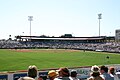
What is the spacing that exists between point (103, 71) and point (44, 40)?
381ft

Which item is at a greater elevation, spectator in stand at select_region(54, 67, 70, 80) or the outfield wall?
spectator in stand at select_region(54, 67, 70, 80)

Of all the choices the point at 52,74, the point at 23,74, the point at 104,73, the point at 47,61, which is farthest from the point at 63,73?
the point at 47,61

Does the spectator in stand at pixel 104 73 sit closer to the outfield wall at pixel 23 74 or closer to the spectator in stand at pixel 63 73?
the spectator in stand at pixel 63 73

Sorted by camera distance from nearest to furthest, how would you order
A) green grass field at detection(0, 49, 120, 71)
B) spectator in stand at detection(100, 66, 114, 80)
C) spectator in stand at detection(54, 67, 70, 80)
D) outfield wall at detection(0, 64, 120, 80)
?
spectator in stand at detection(54, 67, 70, 80)
spectator in stand at detection(100, 66, 114, 80)
outfield wall at detection(0, 64, 120, 80)
green grass field at detection(0, 49, 120, 71)

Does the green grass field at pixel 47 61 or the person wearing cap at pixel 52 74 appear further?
the green grass field at pixel 47 61

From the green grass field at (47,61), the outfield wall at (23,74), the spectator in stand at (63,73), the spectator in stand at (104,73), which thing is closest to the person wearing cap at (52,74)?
the spectator in stand at (63,73)

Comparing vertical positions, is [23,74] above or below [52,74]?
below

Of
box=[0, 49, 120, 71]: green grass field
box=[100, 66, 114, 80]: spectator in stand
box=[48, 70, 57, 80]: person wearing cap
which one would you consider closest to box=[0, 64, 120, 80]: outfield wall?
box=[100, 66, 114, 80]: spectator in stand

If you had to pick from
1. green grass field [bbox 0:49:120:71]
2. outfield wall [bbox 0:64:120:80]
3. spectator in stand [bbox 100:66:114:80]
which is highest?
spectator in stand [bbox 100:66:114:80]

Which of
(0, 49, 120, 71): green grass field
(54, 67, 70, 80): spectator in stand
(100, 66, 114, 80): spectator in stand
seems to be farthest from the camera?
(0, 49, 120, 71): green grass field

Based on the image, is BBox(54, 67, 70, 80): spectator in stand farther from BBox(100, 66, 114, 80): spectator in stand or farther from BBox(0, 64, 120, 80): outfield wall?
BBox(0, 64, 120, 80): outfield wall

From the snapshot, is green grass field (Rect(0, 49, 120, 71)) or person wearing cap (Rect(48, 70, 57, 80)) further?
green grass field (Rect(0, 49, 120, 71))

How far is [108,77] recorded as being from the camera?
8.63m

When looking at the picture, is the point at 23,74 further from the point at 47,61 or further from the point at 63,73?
the point at 47,61
